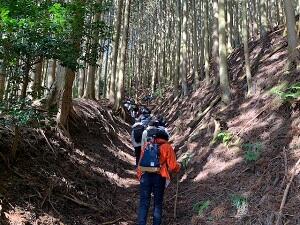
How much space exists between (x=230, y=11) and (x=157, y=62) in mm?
15772

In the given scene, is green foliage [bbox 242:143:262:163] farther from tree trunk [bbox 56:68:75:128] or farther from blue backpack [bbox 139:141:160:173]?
tree trunk [bbox 56:68:75:128]

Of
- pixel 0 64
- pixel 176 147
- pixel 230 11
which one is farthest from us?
pixel 230 11

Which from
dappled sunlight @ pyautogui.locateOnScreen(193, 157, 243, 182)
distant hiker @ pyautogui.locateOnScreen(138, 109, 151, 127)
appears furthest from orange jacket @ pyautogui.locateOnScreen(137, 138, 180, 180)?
distant hiker @ pyautogui.locateOnScreen(138, 109, 151, 127)

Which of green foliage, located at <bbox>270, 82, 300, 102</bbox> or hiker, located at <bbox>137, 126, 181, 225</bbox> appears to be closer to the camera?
hiker, located at <bbox>137, 126, 181, 225</bbox>

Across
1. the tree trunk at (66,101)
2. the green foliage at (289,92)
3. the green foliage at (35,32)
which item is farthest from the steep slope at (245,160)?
the green foliage at (35,32)

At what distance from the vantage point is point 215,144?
9.09 m

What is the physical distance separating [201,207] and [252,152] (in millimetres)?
1424

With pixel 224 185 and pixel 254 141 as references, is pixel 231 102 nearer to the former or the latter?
pixel 254 141

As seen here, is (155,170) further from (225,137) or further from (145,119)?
(145,119)

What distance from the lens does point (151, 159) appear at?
6312 millimetres

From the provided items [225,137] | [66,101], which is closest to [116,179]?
[66,101]

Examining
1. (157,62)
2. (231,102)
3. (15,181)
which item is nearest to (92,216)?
(15,181)

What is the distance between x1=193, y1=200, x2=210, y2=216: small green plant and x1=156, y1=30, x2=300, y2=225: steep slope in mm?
16

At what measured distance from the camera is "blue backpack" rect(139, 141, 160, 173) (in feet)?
20.6
